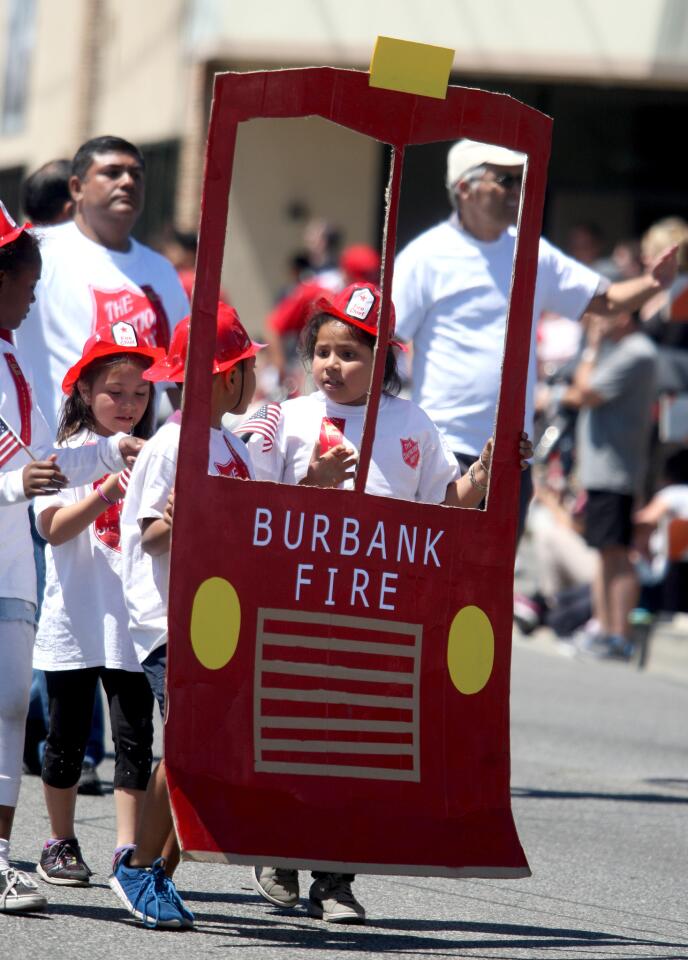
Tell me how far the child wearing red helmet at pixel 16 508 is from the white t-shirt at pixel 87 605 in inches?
9.5

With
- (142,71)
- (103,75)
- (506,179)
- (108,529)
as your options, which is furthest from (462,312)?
(103,75)

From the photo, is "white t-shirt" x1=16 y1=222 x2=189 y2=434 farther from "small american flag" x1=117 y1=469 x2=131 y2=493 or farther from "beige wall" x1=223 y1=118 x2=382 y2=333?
"beige wall" x1=223 y1=118 x2=382 y2=333

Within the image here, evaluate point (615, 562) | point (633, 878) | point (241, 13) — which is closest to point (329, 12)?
point (241, 13)

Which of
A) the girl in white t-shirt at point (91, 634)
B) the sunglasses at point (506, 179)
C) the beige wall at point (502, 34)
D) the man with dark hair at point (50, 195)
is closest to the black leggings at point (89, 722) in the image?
the girl in white t-shirt at point (91, 634)

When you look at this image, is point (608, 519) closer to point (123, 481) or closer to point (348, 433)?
point (348, 433)

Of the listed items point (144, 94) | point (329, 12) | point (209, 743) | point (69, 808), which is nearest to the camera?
point (209, 743)

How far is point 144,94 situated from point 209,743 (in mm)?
18186

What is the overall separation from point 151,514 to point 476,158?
261 centimetres

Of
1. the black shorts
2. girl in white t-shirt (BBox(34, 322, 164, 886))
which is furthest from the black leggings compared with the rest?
the black shorts

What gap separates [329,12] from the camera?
18734mm

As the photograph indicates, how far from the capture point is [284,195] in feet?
66.0

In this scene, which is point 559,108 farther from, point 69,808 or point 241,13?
point 69,808

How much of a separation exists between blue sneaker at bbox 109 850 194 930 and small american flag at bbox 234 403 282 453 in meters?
1.14

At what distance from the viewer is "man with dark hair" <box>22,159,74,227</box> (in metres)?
7.56
